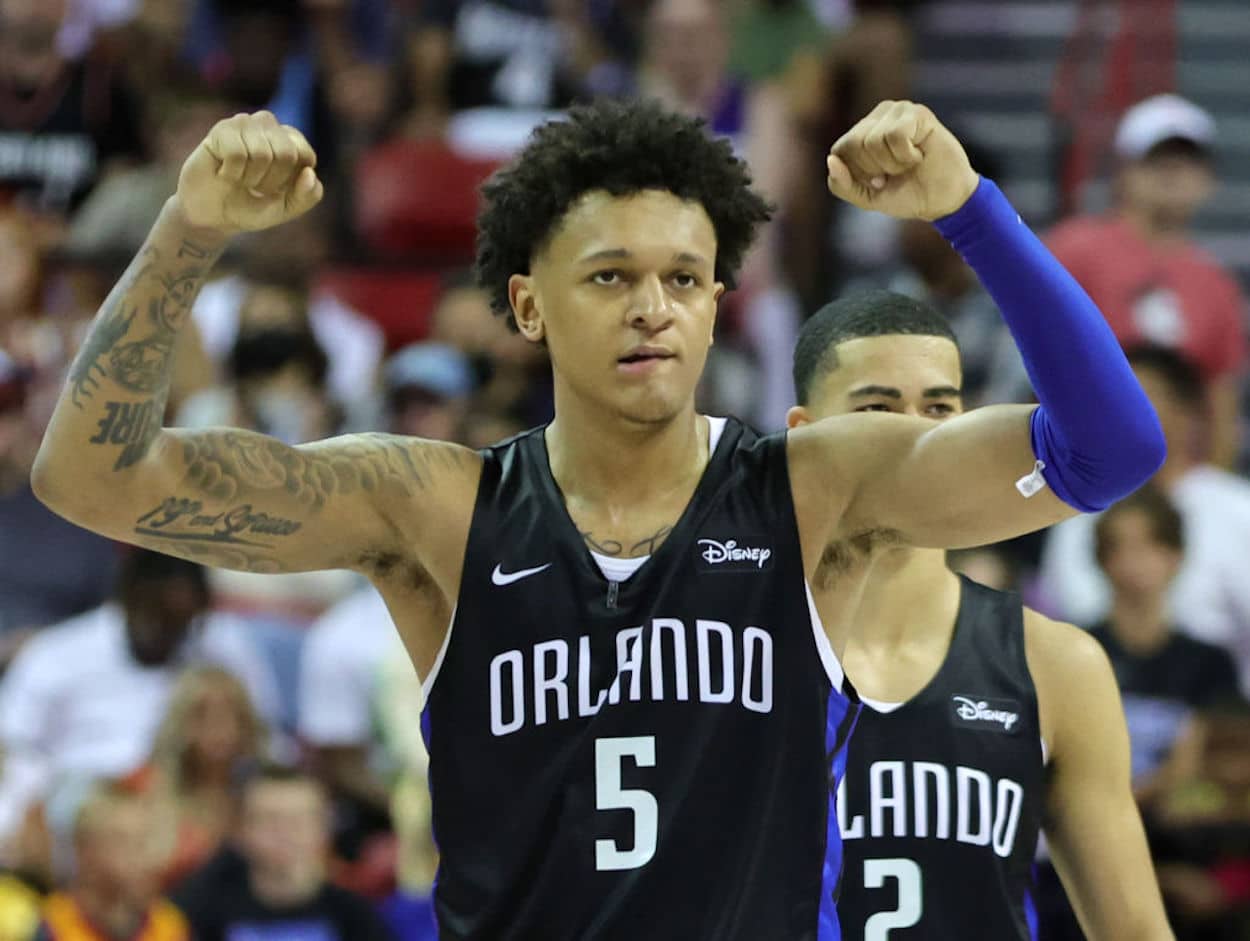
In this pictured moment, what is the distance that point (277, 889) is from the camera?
614 cm

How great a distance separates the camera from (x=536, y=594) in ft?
10.9

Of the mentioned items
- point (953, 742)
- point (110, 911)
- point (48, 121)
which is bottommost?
point (110, 911)

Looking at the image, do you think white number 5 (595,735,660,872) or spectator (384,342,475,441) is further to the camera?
spectator (384,342,475,441)

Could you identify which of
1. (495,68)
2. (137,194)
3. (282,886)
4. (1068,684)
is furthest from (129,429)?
(495,68)

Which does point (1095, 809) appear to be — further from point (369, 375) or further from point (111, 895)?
point (369, 375)

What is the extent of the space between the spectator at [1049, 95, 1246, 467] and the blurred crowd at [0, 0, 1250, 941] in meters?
0.01

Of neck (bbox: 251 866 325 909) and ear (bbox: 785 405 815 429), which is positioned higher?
ear (bbox: 785 405 815 429)

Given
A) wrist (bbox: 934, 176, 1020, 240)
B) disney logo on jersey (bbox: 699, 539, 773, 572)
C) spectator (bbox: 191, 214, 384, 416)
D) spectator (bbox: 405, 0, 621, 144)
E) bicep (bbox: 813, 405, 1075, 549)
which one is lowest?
disney logo on jersey (bbox: 699, 539, 773, 572)

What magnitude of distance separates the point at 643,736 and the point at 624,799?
4.0 inches

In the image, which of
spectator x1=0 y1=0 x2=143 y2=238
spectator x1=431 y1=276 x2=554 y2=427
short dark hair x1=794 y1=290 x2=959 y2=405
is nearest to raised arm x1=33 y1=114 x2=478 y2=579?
short dark hair x1=794 y1=290 x2=959 y2=405

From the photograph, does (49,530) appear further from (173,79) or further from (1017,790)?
(1017,790)

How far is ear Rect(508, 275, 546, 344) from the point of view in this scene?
11.6 feet

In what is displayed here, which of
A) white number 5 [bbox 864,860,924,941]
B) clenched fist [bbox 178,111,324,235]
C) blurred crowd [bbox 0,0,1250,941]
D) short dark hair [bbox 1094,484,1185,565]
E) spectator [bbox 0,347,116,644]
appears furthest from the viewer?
spectator [bbox 0,347,116,644]

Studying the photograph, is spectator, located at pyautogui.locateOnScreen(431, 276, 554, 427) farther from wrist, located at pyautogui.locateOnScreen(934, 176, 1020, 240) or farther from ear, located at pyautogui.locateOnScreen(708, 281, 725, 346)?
wrist, located at pyautogui.locateOnScreen(934, 176, 1020, 240)
